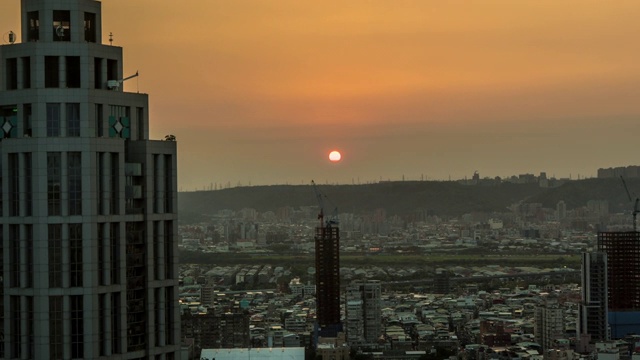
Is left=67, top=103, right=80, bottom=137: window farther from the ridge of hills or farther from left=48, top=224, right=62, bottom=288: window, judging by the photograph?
the ridge of hills

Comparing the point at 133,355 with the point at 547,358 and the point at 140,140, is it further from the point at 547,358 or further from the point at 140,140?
the point at 547,358

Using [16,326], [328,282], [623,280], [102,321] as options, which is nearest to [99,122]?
[102,321]

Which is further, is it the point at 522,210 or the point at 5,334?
the point at 522,210

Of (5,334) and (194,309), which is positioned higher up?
(5,334)

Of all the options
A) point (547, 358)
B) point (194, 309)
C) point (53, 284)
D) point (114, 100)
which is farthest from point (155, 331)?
point (194, 309)

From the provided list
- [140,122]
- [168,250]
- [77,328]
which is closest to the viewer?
[77,328]

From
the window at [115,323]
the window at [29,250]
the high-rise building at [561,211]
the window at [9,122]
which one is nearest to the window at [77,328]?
the window at [115,323]

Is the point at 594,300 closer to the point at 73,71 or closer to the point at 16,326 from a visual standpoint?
the point at 16,326
